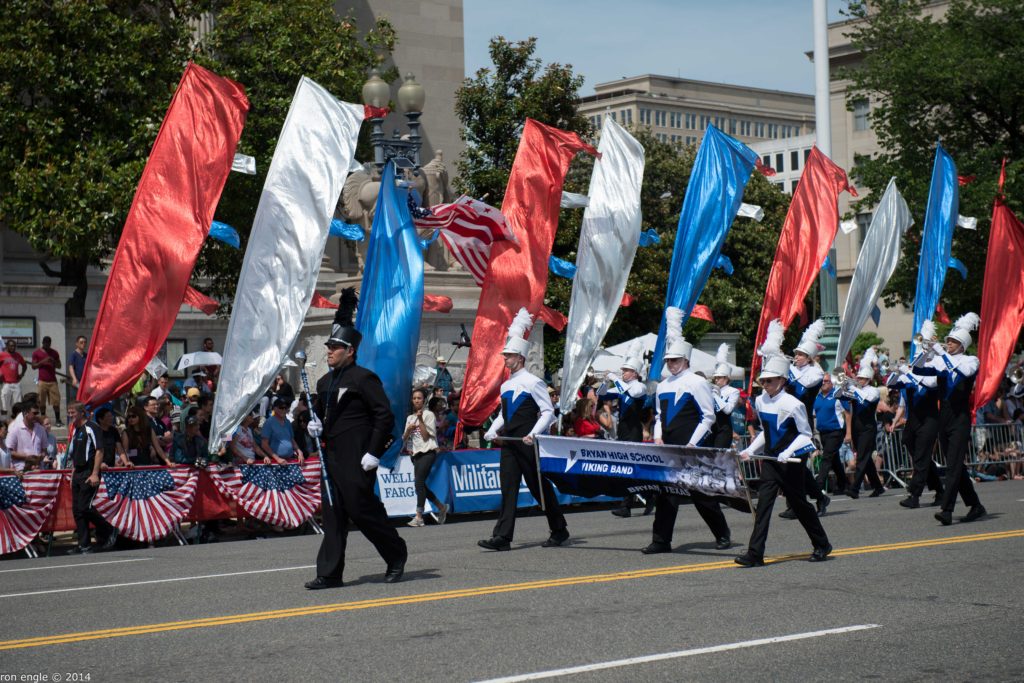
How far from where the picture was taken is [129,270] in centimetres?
1489

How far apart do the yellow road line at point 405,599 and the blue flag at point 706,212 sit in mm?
7126

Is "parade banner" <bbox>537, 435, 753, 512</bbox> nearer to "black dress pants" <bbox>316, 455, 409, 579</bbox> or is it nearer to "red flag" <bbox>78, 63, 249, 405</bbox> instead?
"black dress pants" <bbox>316, 455, 409, 579</bbox>

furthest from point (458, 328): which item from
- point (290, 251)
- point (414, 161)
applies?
point (290, 251)

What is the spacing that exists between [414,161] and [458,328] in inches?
188

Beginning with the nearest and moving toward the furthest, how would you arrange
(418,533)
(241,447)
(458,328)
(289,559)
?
(289,559) → (418,533) → (241,447) → (458,328)

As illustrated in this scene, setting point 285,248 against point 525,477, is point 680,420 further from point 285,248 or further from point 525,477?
point 285,248

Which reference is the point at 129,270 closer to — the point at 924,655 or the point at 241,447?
the point at 241,447

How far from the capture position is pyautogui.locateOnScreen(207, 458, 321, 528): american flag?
1697cm

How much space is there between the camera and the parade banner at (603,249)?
1881 centimetres

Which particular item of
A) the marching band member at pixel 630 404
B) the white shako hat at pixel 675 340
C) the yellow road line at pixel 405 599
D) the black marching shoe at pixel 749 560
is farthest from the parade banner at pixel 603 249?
the black marching shoe at pixel 749 560

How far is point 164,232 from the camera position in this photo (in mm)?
15070

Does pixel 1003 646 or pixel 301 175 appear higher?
pixel 301 175

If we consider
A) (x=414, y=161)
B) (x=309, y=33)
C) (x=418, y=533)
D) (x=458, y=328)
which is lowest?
(x=418, y=533)

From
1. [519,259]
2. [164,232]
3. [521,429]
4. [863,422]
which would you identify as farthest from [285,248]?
[863,422]
